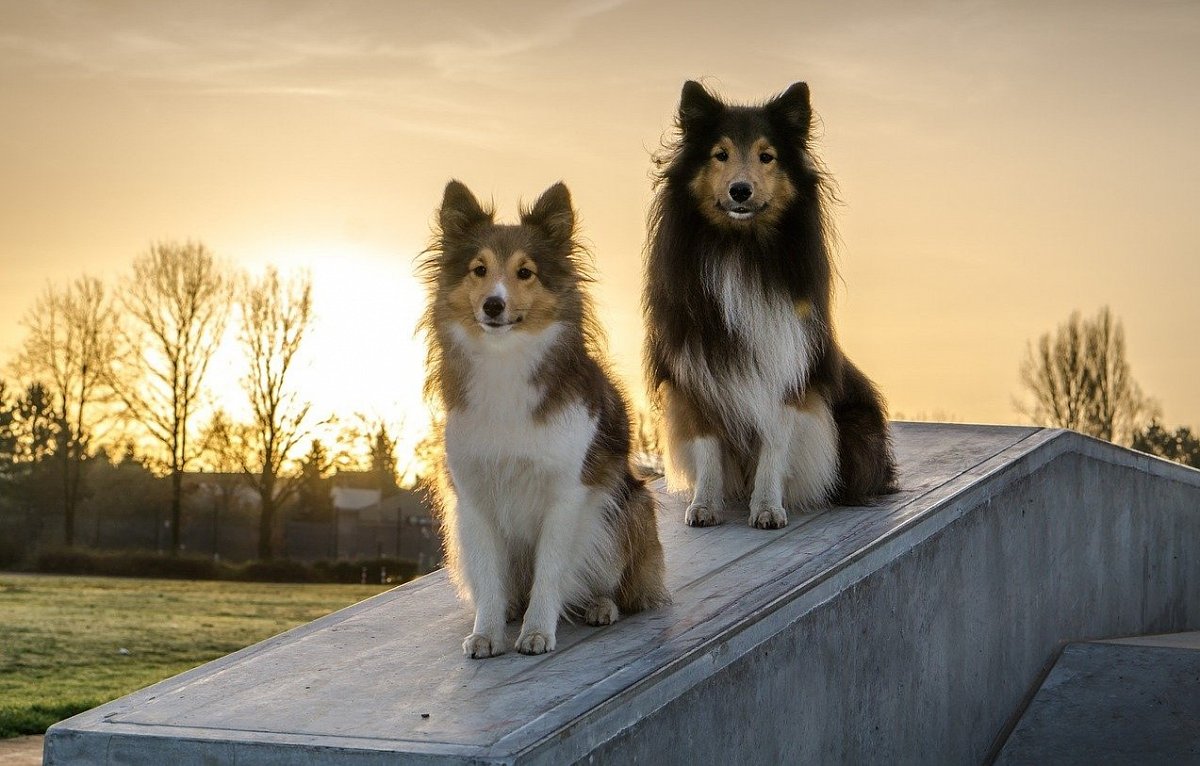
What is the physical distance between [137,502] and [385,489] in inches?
329

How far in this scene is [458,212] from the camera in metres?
4.10

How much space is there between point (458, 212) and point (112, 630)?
49.3ft

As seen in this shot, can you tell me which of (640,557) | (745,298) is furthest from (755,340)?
(640,557)

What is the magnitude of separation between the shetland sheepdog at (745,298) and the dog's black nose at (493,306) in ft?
6.35

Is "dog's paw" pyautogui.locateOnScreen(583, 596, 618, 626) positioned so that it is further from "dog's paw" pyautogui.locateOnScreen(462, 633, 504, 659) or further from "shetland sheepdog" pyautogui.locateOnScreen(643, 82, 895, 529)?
"shetland sheepdog" pyautogui.locateOnScreen(643, 82, 895, 529)

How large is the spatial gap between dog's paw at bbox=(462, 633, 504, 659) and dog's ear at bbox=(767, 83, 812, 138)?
2.74 metres

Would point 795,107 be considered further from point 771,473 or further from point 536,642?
point 536,642

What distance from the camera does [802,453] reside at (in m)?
5.82

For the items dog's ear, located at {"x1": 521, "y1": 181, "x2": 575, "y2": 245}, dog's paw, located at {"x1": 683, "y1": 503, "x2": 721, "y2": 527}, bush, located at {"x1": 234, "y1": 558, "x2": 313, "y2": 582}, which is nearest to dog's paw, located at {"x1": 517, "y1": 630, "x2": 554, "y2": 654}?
dog's ear, located at {"x1": 521, "y1": 181, "x2": 575, "y2": 245}

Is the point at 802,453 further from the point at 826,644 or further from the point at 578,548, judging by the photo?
the point at 578,548

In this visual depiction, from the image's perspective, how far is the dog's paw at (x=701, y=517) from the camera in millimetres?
5762

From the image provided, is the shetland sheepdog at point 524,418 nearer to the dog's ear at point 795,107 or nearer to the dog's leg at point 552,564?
the dog's leg at point 552,564

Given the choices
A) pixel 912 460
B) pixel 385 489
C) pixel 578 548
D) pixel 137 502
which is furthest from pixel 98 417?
pixel 578 548

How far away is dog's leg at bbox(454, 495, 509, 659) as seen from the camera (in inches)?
162
